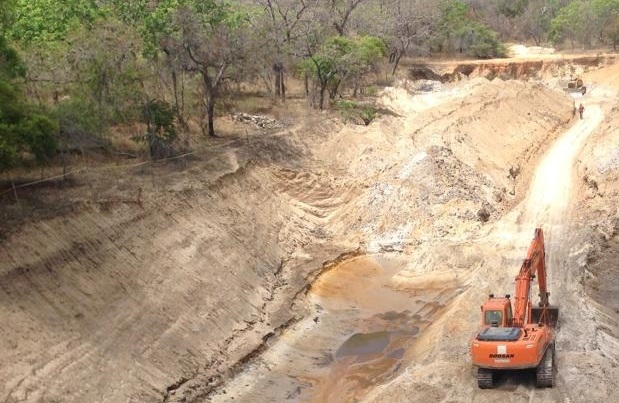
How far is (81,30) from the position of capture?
109 feet

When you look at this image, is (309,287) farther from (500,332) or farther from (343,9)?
(343,9)

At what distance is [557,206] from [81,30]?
24.1m

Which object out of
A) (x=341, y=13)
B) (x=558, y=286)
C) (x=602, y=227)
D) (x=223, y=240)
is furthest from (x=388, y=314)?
(x=341, y=13)

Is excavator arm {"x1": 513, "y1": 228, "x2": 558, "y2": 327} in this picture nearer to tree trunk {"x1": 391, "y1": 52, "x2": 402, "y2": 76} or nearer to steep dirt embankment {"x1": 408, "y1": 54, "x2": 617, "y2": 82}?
tree trunk {"x1": 391, "y1": 52, "x2": 402, "y2": 76}

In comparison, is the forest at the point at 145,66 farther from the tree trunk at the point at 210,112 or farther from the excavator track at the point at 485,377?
the excavator track at the point at 485,377

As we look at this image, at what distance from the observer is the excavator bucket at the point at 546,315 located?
908 inches

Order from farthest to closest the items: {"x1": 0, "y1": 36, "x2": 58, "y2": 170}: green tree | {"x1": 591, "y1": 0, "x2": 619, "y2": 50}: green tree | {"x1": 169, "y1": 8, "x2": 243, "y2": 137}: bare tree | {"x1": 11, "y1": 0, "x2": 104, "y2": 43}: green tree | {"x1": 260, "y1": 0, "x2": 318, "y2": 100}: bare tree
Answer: {"x1": 591, "y1": 0, "x2": 619, "y2": 50}: green tree, {"x1": 260, "y1": 0, "x2": 318, "y2": 100}: bare tree, {"x1": 169, "y1": 8, "x2": 243, "y2": 137}: bare tree, {"x1": 11, "y1": 0, "x2": 104, "y2": 43}: green tree, {"x1": 0, "y1": 36, "x2": 58, "y2": 170}: green tree

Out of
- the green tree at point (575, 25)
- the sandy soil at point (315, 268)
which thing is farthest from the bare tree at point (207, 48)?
the green tree at point (575, 25)

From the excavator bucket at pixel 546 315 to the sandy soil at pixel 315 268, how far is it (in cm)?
52

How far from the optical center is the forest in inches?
1049

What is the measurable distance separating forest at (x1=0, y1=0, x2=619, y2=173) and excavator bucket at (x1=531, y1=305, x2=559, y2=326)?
16.8m

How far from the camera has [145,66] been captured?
3644 cm

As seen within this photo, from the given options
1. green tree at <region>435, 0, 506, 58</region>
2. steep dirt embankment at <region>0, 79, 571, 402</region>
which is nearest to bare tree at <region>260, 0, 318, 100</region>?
steep dirt embankment at <region>0, 79, 571, 402</region>

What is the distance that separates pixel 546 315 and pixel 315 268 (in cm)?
1149
